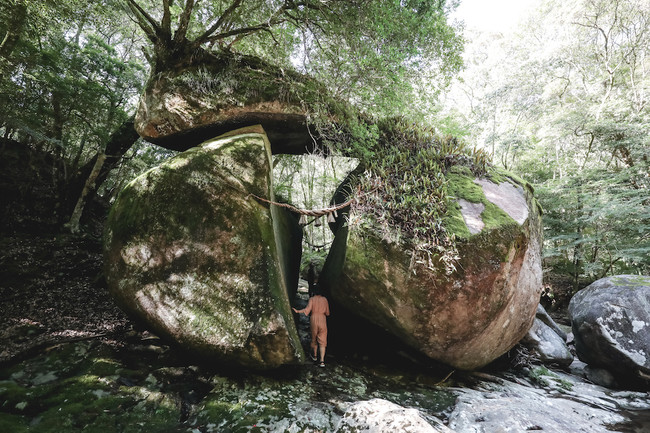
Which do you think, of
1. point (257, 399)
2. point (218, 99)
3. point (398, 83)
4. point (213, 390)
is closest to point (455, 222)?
point (398, 83)

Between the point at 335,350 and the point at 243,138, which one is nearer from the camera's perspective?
the point at 243,138

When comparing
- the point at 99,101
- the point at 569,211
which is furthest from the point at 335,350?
the point at 569,211

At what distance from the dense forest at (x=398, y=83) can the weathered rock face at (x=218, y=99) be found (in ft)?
1.28

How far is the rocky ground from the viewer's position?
3.60 m

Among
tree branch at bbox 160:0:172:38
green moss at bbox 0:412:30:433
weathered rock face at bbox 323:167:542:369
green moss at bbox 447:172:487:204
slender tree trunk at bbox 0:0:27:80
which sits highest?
tree branch at bbox 160:0:172:38

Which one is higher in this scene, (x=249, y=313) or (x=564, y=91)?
(x=564, y=91)

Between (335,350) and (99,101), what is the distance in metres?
11.4

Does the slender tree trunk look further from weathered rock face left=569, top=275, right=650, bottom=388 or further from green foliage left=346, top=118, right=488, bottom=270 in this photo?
weathered rock face left=569, top=275, right=650, bottom=388

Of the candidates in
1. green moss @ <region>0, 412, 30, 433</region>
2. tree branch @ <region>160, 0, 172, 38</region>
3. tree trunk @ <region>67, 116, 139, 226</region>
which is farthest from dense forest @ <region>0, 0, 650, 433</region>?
tree trunk @ <region>67, 116, 139, 226</region>

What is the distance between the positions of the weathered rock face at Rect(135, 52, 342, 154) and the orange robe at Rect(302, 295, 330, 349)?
425 cm

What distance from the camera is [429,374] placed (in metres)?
6.03

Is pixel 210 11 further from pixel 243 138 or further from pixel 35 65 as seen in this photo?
pixel 35 65

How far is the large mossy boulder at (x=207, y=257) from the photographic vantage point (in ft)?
15.4

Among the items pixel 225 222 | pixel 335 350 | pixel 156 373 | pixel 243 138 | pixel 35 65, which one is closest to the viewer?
pixel 156 373
